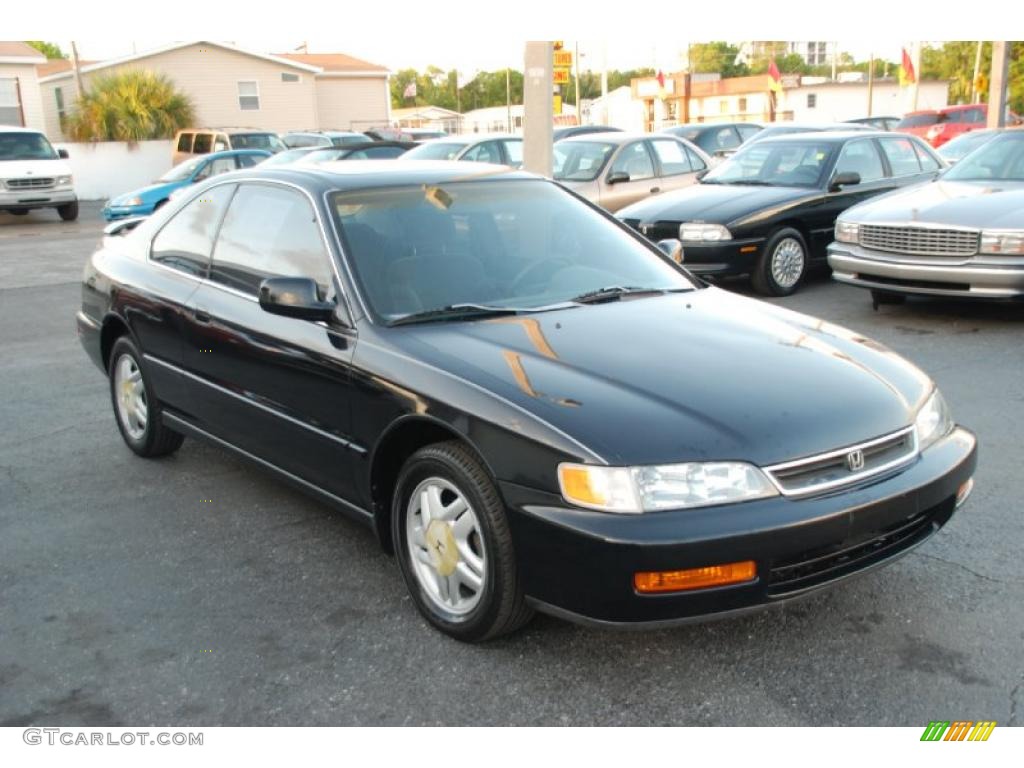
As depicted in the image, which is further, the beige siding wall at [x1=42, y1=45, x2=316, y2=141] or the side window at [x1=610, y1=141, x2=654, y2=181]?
the beige siding wall at [x1=42, y1=45, x2=316, y2=141]

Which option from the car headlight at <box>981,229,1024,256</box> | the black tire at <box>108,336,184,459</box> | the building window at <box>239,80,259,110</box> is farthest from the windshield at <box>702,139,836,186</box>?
the building window at <box>239,80,259,110</box>

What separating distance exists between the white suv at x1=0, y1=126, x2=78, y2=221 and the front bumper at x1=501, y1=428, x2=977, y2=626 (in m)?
20.8

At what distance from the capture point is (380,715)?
3.06 metres

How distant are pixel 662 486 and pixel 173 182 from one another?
58.8 feet

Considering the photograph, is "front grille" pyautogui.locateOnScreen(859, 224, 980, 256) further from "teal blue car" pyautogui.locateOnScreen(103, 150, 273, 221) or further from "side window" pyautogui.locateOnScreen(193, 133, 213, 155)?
"side window" pyautogui.locateOnScreen(193, 133, 213, 155)

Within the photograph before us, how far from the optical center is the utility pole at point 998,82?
57.7ft

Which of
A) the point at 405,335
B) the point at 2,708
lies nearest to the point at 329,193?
the point at 405,335

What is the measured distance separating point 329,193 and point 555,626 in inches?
76.0

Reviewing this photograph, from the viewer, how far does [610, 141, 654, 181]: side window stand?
513 inches

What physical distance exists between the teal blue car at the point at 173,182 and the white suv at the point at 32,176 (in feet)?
8.71

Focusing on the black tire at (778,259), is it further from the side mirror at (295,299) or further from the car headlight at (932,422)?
the side mirror at (295,299)

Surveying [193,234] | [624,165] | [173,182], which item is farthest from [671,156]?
[173,182]

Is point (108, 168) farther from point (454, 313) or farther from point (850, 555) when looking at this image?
point (850, 555)

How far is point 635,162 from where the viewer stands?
520 inches
